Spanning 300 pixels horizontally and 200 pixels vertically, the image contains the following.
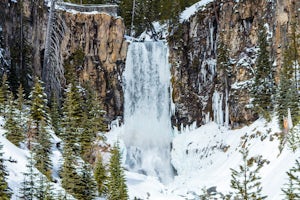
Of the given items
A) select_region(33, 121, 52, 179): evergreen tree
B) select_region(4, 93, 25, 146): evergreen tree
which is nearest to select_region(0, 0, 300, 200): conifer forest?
select_region(4, 93, 25, 146): evergreen tree

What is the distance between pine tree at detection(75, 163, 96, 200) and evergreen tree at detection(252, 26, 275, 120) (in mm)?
19205

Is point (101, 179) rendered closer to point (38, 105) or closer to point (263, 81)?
point (38, 105)

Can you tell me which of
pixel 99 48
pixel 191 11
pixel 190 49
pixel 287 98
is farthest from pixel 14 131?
pixel 191 11

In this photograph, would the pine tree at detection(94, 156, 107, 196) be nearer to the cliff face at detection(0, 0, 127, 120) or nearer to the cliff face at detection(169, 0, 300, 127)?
the cliff face at detection(169, 0, 300, 127)

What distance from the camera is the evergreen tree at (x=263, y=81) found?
37312mm

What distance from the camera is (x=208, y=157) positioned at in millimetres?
39438

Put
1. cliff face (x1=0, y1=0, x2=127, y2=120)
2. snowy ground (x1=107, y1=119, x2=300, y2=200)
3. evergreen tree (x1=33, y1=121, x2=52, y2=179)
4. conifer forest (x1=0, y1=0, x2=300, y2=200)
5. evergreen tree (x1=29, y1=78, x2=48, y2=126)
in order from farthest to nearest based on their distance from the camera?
cliff face (x1=0, y1=0, x2=127, y2=120) < conifer forest (x1=0, y1=0, x2=300, y2=200) < snowy ground (x1=107, y1=119, x2=300, y2=200) < evergreen tree (x1=29, y1=78, x2=48, y2=126) < evergreen tree (x1=33, y1=121, x2=52, y2=179)

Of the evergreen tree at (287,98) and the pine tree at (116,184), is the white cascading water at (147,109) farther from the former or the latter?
the pine tree at (116,184)

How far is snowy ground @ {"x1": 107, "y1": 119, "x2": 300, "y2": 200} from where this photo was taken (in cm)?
3180

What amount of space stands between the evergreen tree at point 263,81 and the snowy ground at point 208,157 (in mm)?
1415

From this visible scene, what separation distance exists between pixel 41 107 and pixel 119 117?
69.8 feet

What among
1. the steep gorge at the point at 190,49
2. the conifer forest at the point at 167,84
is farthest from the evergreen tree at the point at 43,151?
the steep gorge at the point at 190,49

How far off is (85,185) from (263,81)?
21.7 meters

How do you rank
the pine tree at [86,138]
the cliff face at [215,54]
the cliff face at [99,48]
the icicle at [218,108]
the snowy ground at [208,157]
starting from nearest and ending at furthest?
the pine tree at [86,138] → the snowy ground at [208,157] → the cliff face at [215,54] → the icicle at [218,108] → the cliff face at [99,48]
